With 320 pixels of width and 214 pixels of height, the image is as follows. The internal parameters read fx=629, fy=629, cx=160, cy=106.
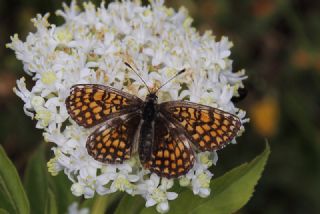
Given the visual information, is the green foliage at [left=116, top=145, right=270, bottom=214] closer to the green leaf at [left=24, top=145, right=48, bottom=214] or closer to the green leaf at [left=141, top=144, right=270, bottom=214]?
the green leaf at [left=141, top=144, right=270, bottom=214]

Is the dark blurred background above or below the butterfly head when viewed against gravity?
below

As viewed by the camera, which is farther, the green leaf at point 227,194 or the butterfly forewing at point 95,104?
the green leaf at point 227,194

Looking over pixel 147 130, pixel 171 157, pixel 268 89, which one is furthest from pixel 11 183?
pixel 268 89

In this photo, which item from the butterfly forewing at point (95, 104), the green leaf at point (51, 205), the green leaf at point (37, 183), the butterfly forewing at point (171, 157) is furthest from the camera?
the green leaf at point (37, 183)

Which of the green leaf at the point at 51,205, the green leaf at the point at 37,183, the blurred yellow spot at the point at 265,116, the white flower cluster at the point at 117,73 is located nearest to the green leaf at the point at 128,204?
the white flower cluster at the point at 117,73

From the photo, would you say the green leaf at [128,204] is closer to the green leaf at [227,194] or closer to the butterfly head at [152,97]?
the green leaf at [227,194]

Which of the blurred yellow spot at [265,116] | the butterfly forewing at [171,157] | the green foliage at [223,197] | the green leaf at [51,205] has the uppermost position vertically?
the butterfly forewing at [171,157]

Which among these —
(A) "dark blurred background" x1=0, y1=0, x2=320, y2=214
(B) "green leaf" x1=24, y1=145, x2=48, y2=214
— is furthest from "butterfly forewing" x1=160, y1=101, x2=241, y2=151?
(A) "dark blurred background" x1=0, y1=0, x2=320, y2=214
